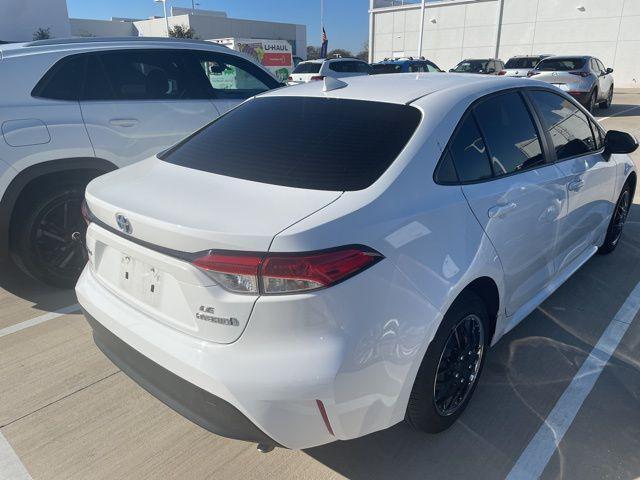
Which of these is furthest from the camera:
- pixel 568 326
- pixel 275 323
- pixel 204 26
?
pixel 204 26

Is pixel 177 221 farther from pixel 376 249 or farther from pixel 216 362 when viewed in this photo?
pixel 376 249

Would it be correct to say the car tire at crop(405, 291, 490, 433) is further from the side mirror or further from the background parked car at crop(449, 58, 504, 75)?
the background parked car at crop(449, 58, 504, 75)

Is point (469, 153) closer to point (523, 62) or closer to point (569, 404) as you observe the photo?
point (569, 404)

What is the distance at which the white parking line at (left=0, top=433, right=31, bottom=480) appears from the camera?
2268 millimetres

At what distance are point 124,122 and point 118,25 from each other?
243 feet

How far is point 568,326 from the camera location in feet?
11.3

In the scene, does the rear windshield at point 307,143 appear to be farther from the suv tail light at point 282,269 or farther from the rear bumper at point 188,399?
the rear bumper at point 188,399

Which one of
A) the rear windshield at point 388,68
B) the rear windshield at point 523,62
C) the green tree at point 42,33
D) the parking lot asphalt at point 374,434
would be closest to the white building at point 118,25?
the green tree at point 42,33

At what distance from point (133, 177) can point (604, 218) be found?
359cm

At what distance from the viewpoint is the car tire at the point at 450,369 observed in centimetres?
215

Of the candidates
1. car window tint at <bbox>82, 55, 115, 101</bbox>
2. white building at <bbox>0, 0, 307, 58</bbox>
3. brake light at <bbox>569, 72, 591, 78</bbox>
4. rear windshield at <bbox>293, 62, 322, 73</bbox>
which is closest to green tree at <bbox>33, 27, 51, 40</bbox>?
white building at <bbox>0, 0, 307, 58</bbox>

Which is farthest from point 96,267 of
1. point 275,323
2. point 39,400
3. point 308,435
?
point 308,435

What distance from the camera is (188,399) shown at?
1.94 meters

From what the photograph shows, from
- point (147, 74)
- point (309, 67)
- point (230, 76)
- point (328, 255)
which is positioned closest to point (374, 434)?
point (328, 255)
